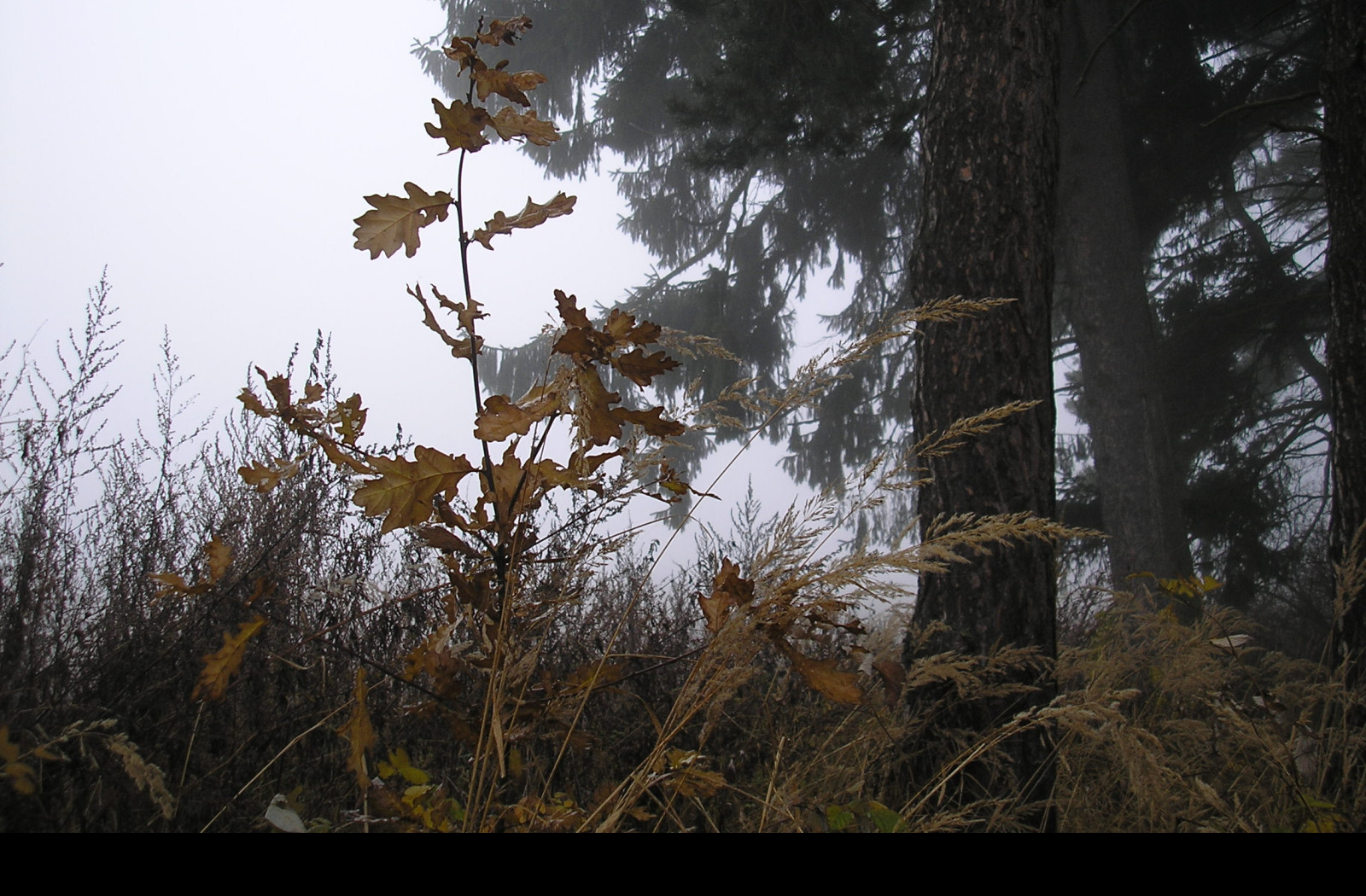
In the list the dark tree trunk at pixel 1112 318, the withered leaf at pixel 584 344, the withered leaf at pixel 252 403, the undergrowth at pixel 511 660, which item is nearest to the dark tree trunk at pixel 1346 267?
the undergrowth at pixel 511 660

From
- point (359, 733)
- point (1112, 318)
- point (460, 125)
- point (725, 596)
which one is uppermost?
point (1112, 318)

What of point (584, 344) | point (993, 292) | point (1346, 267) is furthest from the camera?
point (1346, 267)

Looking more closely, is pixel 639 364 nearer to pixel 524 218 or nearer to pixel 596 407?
pixel 596 407

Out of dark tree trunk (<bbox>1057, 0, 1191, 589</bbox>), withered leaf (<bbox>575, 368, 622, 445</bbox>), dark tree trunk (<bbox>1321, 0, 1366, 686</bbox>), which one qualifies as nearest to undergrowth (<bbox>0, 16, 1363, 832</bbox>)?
withered leaf (<bbox>575, 368, 622, 445</bbox>)

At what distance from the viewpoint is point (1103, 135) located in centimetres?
594

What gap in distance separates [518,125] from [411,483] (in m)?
0.44

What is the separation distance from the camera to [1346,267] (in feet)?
9.33

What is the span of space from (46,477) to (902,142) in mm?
4864

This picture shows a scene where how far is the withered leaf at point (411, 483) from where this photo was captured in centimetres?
84

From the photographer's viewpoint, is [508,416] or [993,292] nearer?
[508,416]

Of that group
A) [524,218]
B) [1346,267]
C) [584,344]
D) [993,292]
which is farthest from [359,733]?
[1346,267]

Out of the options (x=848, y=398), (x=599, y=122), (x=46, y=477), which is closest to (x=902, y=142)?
(x=848, y=398)

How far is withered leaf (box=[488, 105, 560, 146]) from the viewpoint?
3.20ft
